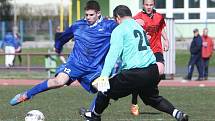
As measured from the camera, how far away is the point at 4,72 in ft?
88.4

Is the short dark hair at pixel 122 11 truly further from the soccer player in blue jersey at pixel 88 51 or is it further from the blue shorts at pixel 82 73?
the blue shorts at pixel 82 73

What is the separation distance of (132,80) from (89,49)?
1445mm

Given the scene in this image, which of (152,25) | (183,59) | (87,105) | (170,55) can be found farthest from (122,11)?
(183,59)

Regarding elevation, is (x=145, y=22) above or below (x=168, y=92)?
above

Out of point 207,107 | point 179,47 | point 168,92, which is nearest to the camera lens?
point 207,107

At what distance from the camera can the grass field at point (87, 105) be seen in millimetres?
12227

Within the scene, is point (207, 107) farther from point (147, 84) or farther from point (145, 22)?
point (147, 84)

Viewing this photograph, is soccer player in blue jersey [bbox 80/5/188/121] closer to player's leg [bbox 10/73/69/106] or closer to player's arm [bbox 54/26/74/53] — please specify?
player's leg [bbox 10/73/69/106]

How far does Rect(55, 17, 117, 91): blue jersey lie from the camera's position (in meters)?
10.8

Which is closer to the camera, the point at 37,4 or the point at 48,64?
the point at 48,64

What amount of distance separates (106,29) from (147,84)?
1517 mm

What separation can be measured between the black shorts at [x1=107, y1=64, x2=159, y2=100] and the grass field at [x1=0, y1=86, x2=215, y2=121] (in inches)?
86.9

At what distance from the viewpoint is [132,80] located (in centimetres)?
956

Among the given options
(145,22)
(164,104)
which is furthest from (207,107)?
(164,104)
